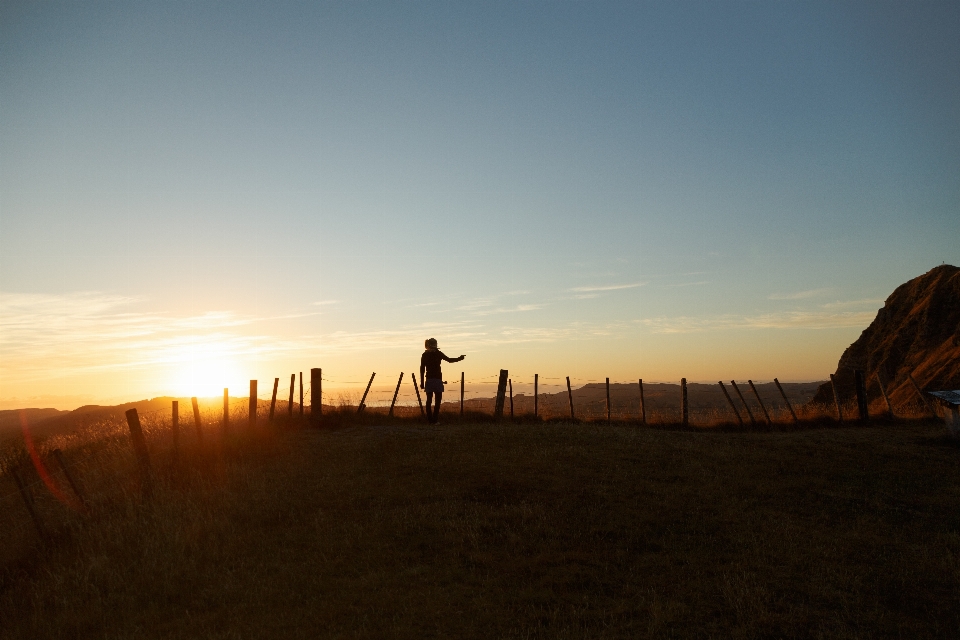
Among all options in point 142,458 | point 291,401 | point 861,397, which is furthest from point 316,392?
point 861,397

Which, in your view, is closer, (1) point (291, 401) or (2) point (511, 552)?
(2) point (511, 552)

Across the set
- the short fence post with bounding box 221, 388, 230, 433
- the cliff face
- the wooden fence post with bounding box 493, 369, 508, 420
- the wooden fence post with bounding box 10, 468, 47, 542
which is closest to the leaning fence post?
the wooden fence post with bounding box 10, 468, 47, 542

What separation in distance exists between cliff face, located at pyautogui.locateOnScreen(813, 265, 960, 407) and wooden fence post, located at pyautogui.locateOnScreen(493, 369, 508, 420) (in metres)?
15.4

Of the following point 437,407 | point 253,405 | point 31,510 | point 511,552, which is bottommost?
point 511,552

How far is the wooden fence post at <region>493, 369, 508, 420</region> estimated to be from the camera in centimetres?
2625

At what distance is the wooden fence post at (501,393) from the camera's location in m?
26.2

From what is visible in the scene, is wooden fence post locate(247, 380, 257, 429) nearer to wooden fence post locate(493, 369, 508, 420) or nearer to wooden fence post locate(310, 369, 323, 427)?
wooden fence post locate(310, 369, 323, 427)

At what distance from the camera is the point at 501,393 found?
88.3 feet

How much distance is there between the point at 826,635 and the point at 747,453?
1132cm

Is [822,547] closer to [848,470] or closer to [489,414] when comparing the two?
[848,470]

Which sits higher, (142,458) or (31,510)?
(142,458)

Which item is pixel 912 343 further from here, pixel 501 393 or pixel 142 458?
pixel 142 458

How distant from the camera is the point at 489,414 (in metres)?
26.4

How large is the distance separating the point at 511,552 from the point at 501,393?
55.3ft
